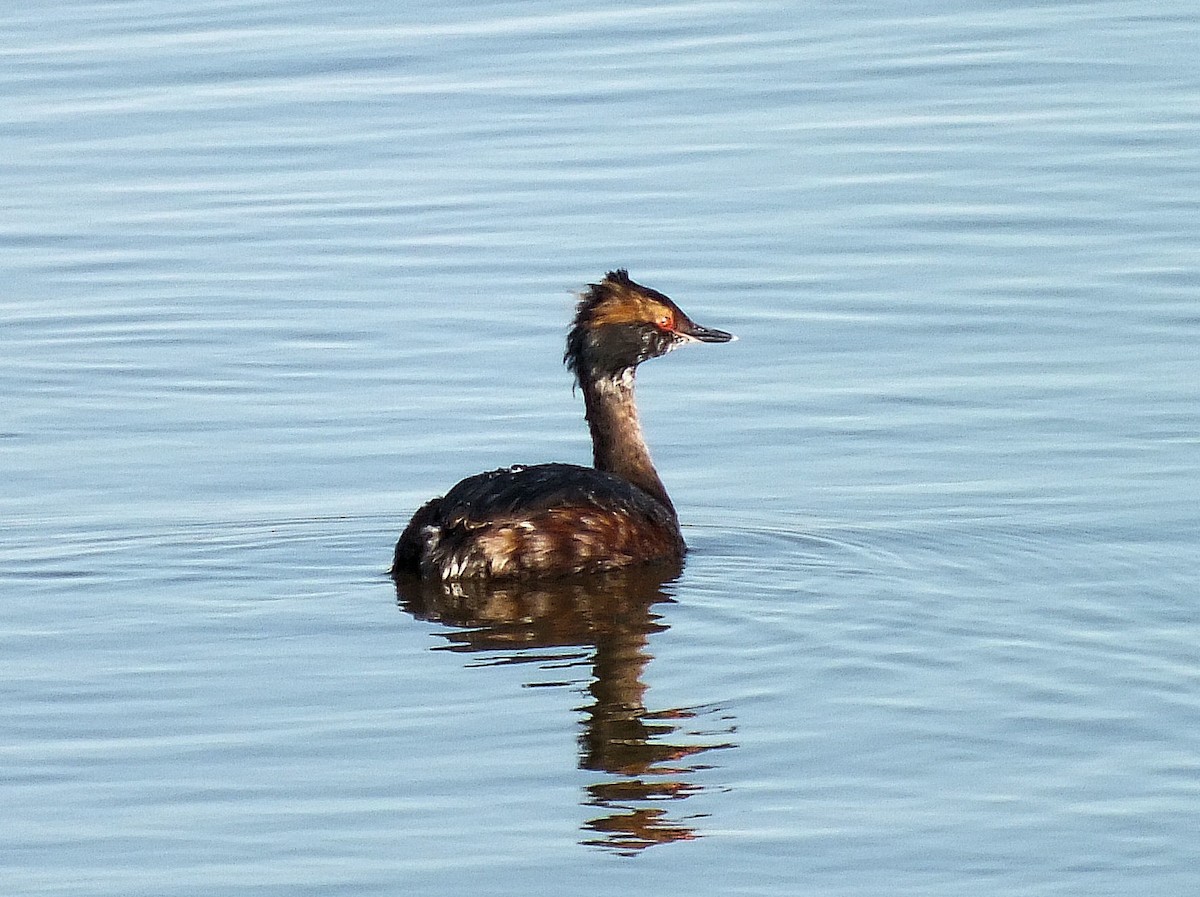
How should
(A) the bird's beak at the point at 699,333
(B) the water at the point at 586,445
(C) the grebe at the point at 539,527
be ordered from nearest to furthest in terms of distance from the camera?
(B) the water at the point at 586,445 → (C) the grebe at the point at 539,527 → (A) the bird's beak at the point at 699,333

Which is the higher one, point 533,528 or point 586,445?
point 586,445

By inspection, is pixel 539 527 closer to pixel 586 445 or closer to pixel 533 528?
pixel 533 528

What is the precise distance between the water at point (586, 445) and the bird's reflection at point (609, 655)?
0.03 metres

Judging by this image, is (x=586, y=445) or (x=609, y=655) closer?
(x=609, y=655)

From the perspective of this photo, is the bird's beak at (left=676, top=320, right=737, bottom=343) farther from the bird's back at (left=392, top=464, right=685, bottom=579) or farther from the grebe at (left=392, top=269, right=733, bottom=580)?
the bird's back at (left=392, top=464, right=685, bottom=579)

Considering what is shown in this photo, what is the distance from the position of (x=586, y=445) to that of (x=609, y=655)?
3231mm

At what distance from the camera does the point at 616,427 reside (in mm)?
10867

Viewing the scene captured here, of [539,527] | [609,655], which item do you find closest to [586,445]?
[539,527]

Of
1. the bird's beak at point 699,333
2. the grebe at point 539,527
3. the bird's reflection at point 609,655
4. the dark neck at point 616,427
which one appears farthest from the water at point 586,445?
the bird's beak at point 699,333

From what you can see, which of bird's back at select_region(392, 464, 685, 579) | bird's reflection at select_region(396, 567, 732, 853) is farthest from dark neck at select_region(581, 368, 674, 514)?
bird's reflection at select_region(396, 567, 732, 853)

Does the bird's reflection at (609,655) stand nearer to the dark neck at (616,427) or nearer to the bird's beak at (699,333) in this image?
the dark neck at (616,427)

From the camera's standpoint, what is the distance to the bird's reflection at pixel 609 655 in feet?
23.0

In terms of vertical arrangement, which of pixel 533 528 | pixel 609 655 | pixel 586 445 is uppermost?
pixel 586 445

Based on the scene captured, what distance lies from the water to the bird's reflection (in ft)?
0.09
